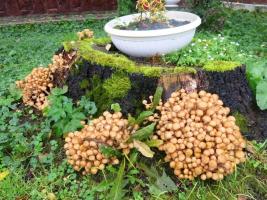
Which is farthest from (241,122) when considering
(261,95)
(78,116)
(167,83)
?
(78,116)

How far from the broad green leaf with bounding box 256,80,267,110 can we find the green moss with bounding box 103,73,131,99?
120 centimetres

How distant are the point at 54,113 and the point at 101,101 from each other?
46 centimetres

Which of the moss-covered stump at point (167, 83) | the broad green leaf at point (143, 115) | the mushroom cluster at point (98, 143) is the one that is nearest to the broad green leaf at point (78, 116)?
the moss-covered stump at point (167, 83)

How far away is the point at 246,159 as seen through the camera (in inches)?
136

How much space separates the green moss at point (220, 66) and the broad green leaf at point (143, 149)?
101cm

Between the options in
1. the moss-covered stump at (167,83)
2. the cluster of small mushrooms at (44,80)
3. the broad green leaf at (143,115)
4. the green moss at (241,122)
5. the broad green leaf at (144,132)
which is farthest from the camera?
the cluster of small mushrooms at (44,80)

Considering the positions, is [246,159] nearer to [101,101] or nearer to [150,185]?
[150,185]

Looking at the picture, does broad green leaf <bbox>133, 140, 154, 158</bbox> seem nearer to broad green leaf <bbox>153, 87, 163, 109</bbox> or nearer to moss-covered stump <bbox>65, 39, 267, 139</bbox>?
broad green leaf <bbox>153, 87, 163, 109</bbox>

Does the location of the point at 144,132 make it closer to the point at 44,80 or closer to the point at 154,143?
the point at 154,143

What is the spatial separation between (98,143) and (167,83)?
2.81ft

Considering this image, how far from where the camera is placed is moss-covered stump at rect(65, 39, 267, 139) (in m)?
3.65

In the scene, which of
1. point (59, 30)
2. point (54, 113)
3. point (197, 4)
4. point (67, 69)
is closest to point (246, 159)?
point (54, 113)

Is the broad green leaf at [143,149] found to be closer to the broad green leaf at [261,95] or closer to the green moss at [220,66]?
the green moss at [220,66]

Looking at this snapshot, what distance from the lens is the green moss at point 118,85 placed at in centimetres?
373
